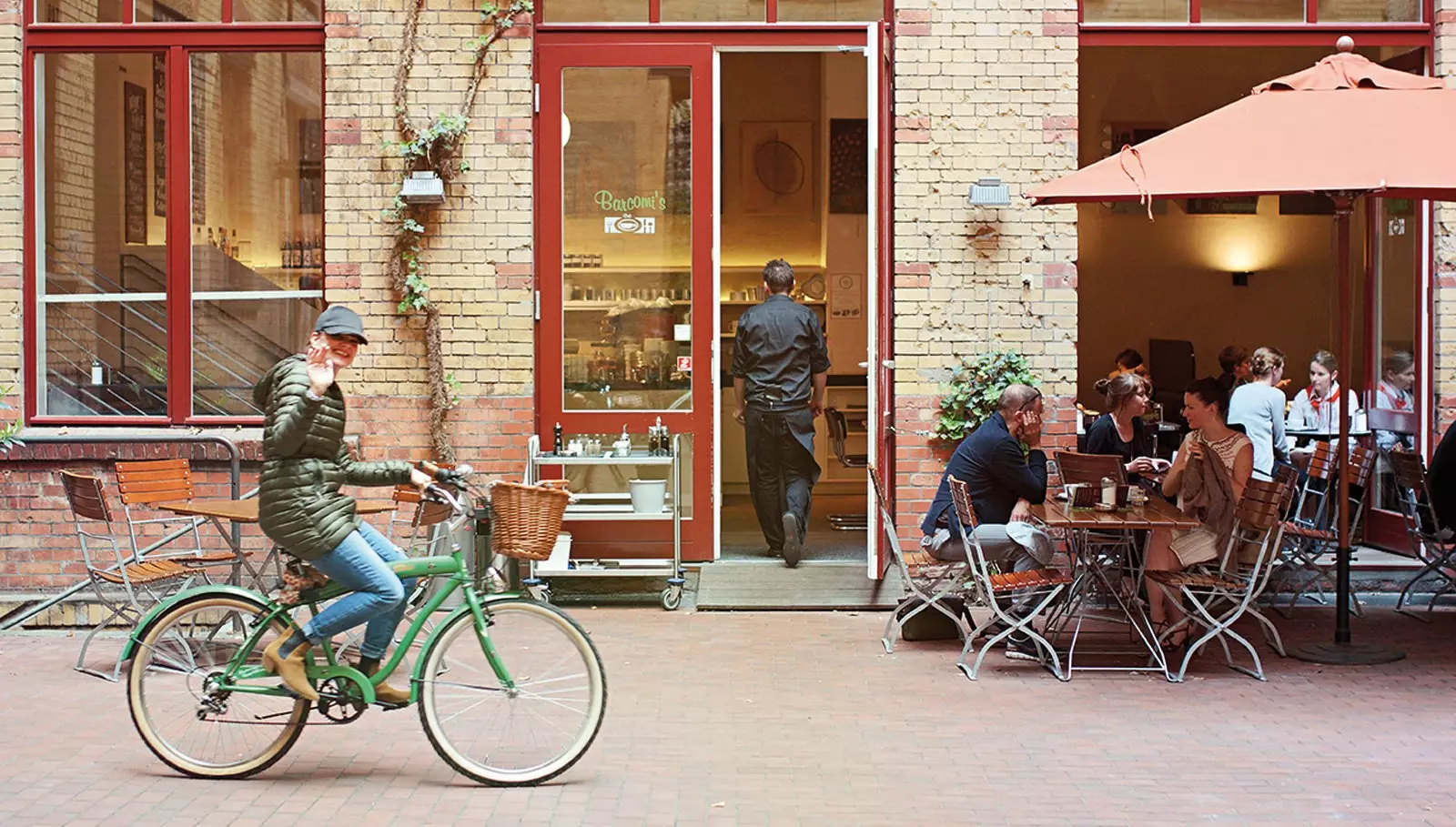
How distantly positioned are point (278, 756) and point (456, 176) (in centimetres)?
452

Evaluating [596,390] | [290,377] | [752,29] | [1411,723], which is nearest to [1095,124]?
[752,29]

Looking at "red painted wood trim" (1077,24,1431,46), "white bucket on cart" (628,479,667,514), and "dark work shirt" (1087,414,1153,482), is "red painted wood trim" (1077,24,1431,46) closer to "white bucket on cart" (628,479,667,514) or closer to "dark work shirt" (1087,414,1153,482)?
"dark work shirt" (1087,414,1153,482)

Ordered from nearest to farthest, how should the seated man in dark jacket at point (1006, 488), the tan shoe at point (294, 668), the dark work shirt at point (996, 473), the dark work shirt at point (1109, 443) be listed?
the tan shoe at point (294, 668) < the seated man in dark jacket at point (1006, 488) < the dark work shirt at point (996, 473) < the dark work shirt at point (1109, 443)

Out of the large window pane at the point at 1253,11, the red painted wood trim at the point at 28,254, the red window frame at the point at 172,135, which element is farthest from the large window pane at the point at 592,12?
the large window pane at the point at 1253,11

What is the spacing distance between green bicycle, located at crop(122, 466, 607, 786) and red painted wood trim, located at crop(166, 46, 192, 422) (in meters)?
4.15

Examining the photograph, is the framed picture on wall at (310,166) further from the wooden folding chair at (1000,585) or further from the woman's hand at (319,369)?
the wooden folding chair at (1000,585)

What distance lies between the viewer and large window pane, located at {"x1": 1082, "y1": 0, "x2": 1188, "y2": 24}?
32.1ft

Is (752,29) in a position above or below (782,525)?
above

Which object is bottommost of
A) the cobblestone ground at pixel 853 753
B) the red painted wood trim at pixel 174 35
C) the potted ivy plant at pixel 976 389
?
the cobblestone ground at pixel 853 753

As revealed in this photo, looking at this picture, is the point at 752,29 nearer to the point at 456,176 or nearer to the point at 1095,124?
the point at 456,176

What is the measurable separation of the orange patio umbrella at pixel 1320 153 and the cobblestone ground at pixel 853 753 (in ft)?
4.61

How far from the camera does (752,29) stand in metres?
9.74

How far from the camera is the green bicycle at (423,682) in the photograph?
5727 mm

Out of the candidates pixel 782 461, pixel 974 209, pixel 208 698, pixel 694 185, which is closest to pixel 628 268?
pixel 694 185
